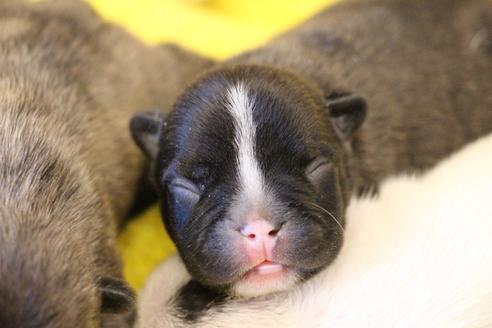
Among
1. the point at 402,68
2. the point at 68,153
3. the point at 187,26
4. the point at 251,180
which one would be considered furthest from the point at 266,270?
the point at 187,26

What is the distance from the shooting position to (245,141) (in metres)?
2.62

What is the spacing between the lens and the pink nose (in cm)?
243

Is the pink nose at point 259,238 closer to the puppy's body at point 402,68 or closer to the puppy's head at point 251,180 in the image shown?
the puppy's head at point 251,180

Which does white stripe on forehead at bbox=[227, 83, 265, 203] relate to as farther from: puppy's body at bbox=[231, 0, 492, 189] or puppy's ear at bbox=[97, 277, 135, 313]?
puppy's body at bbox=[231, 0, 492, 189]

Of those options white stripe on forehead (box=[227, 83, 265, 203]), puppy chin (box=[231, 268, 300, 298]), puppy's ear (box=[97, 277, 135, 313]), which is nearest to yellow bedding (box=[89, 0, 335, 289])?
white stripe on forehead (box=[227, 83, 265, 203])

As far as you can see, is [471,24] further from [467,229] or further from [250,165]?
[250,165]

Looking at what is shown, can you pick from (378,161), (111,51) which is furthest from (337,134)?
(111,51)

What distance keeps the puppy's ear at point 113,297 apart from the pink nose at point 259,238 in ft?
1.35

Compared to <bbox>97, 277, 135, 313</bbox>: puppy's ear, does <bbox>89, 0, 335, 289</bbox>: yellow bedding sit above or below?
below

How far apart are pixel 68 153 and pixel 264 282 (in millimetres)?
832

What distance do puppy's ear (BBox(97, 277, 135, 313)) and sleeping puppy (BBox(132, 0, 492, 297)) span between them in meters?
0.35

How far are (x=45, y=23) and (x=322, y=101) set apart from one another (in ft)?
4.71

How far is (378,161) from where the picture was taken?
3.51 metres

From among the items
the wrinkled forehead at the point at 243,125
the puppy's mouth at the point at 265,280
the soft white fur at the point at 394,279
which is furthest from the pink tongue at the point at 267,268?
the wrinkled forehead at the point at 243,125
